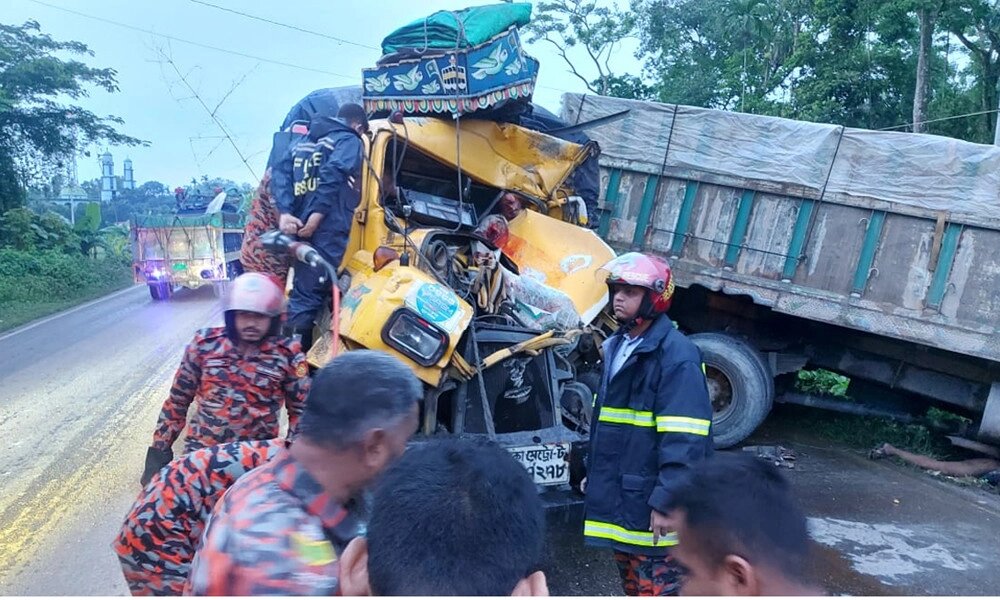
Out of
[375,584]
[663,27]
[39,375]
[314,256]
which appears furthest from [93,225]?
[375,584]

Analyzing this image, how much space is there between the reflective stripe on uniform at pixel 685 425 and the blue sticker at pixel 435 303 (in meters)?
1.68

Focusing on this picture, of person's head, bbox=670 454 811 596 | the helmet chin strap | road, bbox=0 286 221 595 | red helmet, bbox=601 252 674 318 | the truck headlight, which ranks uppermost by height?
red helmet, bbox=601 252 674 318

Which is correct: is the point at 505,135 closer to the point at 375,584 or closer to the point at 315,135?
the point at 315,135

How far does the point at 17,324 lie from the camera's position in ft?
39.5

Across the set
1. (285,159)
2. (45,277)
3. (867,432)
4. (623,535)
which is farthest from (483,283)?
(45,277)

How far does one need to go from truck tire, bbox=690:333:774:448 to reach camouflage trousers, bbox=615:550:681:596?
3622mm

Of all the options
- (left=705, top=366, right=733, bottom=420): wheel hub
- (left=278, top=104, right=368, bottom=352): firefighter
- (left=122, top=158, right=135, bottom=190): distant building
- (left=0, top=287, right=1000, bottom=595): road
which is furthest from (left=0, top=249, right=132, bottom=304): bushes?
(left=122, top=158, right=135, bottom=190): distant building

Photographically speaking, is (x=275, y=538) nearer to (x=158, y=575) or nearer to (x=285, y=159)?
(x=158, y=575)

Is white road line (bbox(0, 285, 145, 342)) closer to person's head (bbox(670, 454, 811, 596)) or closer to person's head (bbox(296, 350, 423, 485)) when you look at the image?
person's head (bbox(296, 350, 423, 485))

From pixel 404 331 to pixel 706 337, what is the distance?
351cm

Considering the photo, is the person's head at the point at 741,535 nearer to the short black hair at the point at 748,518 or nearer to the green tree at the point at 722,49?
the short black hair at the point at 748,518

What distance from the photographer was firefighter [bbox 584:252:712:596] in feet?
8.16

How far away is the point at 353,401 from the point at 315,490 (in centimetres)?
19

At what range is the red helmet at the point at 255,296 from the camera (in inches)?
120
